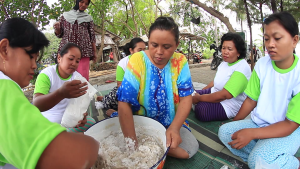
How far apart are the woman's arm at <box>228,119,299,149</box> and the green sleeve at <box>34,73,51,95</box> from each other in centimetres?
168

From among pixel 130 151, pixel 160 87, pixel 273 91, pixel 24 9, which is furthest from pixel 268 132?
pixel 24 9

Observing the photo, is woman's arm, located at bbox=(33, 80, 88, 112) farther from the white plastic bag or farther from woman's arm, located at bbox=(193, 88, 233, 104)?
woman's arm, located at bbox=(193, 88, 233, 104)

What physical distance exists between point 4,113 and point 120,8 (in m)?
14.3

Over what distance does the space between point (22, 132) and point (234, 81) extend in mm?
1848

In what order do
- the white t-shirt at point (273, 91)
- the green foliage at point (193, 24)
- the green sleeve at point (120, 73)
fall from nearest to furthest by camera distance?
the white t-shirt at point (273, 91)
the green sleeve at point (120, 73)
the green foliage at point (193, 24)

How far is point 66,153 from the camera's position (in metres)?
0.46

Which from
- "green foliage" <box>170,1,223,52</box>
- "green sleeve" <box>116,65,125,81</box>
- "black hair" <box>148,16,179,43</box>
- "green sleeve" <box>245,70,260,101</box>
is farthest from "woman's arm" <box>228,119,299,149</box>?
"green foliage" <box>170,1,223,52</box>

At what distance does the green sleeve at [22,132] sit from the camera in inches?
17.0

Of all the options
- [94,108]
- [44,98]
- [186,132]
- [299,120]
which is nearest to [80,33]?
[94,108]

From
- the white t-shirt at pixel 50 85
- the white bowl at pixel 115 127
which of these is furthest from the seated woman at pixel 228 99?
the white t-shirt at pixel 50 85

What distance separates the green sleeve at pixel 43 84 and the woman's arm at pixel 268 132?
66.3 inches

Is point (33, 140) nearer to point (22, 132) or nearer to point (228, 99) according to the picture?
point (22, 132)

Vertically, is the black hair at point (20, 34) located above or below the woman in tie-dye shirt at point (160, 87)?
above

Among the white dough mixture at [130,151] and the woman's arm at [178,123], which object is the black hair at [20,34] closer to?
the white dough mixture at [130,151]
